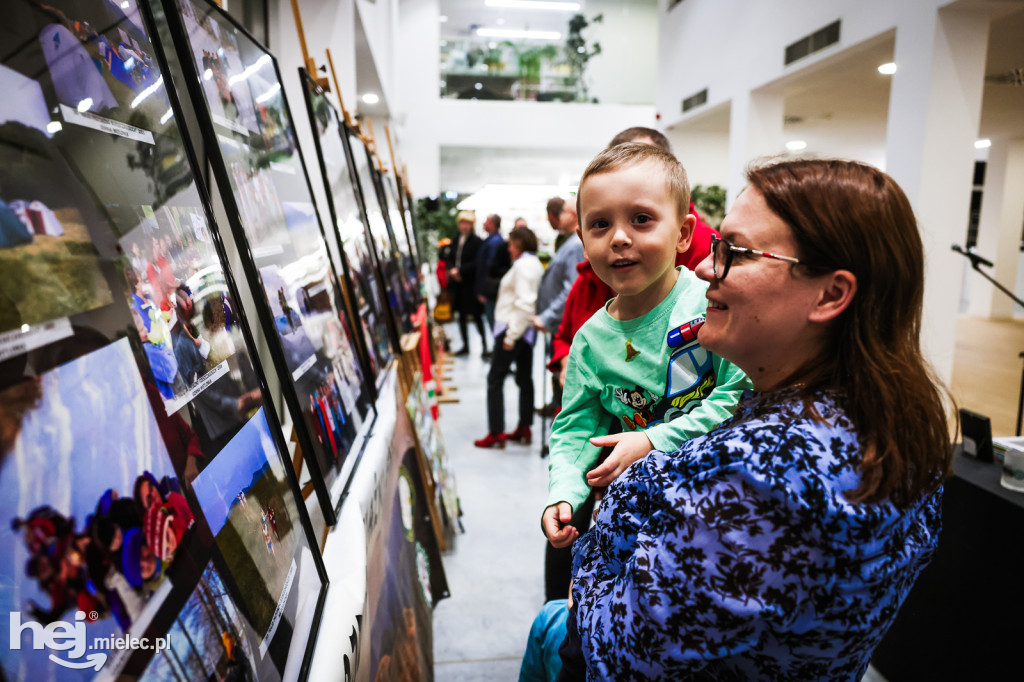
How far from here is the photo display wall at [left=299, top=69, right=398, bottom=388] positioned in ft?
6.56

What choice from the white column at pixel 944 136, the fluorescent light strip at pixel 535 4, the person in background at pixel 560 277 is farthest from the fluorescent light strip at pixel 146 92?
the fluorescent light strip at pixel 535 4

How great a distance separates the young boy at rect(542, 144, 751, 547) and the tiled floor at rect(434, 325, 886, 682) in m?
1.34

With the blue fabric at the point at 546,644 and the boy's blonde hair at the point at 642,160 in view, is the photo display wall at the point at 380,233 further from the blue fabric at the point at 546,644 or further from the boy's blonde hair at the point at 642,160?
the blue fabric at the point at 546,644

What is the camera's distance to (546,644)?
115 centimetres

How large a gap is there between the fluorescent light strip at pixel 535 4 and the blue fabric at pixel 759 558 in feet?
52.6

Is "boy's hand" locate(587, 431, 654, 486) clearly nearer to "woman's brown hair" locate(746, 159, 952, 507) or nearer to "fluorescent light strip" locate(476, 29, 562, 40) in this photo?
"woman's brown hair" locate(746, 159, 952, 507)

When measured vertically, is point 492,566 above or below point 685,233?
below

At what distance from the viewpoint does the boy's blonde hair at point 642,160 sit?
1.18m

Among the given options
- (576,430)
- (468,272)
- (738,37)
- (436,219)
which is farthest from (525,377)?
(436,219)

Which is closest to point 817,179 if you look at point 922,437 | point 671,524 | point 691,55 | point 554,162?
point 922,437

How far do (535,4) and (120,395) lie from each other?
16272mm

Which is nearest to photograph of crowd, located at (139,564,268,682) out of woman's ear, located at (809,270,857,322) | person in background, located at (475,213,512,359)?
woman's ear, located at (809,270,857,322)

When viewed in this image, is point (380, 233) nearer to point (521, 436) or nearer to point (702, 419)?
point (521, 436)

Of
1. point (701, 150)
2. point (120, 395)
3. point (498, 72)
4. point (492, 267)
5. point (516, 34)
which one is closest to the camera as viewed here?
point (120, 395)
